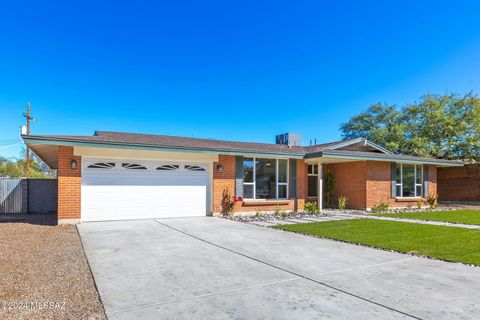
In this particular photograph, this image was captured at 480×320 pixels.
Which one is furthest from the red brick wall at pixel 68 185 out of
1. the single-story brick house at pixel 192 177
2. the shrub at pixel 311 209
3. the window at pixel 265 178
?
the shrub at pixel 311 209

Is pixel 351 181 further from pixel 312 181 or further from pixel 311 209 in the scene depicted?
pixel 311 209

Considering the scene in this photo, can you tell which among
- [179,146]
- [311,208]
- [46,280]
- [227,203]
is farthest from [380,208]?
[46,280]

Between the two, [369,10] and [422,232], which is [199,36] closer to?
[369,10]

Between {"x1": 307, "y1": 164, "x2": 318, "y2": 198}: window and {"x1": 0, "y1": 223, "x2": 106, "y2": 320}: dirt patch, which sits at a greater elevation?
{"x1": 307, "y1": 164, "x2": 318, "y2": 198}: window

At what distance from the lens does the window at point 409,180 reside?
17094mm

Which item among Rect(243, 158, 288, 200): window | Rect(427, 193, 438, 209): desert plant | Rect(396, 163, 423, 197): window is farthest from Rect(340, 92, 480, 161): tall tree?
Rect(243, 158, 288, 200): window

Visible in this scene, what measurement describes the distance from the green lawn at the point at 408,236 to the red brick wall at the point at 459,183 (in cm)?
1629

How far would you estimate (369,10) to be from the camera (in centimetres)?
1334

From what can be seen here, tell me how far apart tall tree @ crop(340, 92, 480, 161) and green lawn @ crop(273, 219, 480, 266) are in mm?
17985

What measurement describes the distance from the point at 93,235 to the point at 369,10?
44.4 ft

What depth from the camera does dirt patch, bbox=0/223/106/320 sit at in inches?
138

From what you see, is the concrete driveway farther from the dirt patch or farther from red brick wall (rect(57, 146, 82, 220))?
red brick wall (rect(57, 146, 82, 220))

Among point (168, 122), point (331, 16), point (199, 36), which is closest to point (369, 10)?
point (331, 16)

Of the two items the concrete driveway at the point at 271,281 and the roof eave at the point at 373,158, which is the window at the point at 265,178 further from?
the concrete driveway at the point at 271,281
